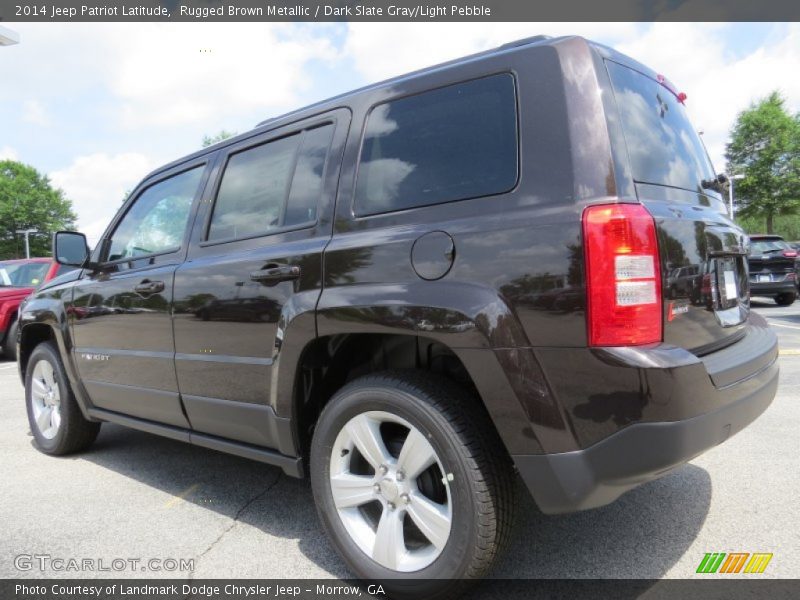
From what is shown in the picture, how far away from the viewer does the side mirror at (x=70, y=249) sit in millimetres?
3756

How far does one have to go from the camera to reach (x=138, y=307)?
324 cm

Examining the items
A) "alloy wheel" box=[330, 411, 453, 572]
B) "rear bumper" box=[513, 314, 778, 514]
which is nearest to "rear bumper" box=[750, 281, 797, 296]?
"rear bumper" box=[513, 314, 778, 514]

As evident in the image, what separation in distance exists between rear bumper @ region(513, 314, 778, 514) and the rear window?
707 mm

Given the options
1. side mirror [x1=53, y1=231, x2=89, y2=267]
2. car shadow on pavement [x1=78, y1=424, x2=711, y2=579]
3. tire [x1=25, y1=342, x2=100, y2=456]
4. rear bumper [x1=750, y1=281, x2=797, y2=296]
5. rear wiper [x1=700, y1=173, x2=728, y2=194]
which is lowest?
car shadow on pavement [x1=78, y1=424, x2=711, y2=579]

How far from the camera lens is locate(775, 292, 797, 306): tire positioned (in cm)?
1360

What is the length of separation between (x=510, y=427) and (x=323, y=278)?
3.16 ft

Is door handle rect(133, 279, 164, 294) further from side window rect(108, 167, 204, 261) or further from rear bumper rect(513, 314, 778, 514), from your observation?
rear bumper rect(513, 314, 778, 514)

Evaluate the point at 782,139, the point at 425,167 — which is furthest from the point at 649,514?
the point at 782,139

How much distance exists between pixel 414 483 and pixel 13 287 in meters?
10.1

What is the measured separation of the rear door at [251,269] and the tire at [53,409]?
1.58 metres

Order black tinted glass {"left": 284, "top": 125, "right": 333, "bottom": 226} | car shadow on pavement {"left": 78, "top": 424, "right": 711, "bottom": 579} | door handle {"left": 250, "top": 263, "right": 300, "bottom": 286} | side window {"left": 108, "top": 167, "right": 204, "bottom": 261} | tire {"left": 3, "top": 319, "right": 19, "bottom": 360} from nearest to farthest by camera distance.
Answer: car shadow on pavement {"left": 78, "top": 424, "right": 711, "bottom": 579}, door handle {"left": 250, "top": 263, "right": 300, "bottom": 286}, black tinted glass {"left": 284, "top": 125, "right": 333, "bottom": 226}, side window {"left": 108, "top": 167, "right": 204, "bottom": 261}, tire {"left": 3, "top": 319, "right": 19, "bottom": 360}

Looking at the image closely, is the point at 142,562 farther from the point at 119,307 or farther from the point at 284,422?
the point at 119,307

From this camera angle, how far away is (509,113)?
78.8 inches

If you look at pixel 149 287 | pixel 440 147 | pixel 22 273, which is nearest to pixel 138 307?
pixel 149 287
